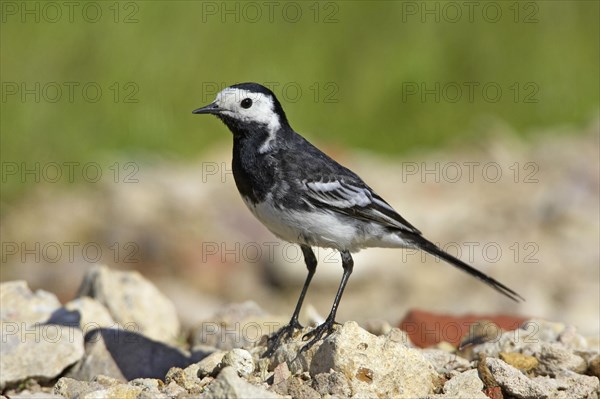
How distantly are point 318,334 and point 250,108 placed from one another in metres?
1.57

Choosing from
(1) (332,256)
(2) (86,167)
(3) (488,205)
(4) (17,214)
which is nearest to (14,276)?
(4) (17,214)

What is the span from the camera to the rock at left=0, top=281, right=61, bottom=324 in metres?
6.38

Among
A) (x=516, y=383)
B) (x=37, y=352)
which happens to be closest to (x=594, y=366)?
(x=516, y=383)

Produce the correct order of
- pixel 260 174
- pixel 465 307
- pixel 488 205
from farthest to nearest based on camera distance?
pixel 488 205 → pixel 465 307 → pixel 260 174

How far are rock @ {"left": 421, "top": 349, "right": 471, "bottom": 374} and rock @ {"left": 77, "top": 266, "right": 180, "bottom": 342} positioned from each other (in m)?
1.98

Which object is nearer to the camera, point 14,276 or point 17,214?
point 14,276

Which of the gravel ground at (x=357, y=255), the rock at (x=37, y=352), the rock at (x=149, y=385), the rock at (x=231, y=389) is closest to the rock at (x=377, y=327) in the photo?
the rock at (x=149, y=385)

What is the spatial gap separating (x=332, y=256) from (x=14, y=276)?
298 centimetres

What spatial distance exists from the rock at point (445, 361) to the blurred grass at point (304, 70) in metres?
6.70

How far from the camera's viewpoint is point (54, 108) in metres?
11.9

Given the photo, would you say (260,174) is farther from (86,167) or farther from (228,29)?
(228,29)

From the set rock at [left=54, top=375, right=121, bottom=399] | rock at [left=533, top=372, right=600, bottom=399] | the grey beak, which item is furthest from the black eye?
rock at [left=533, top=372, right=600, bottom=399]

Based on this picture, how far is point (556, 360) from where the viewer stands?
214 inches

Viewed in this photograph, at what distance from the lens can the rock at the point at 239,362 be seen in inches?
206
